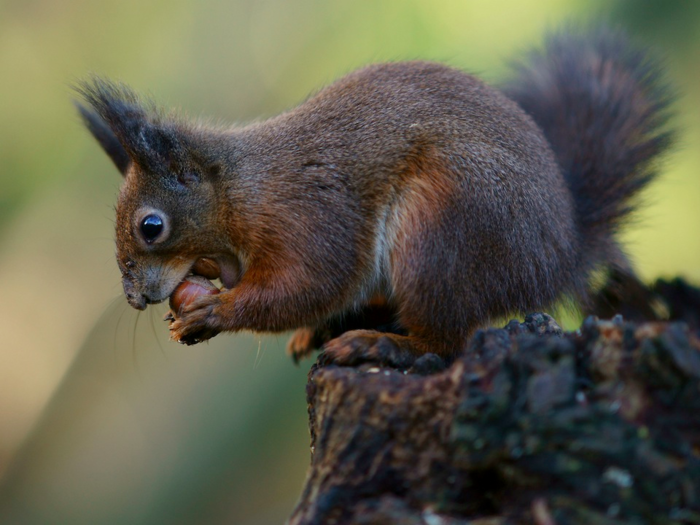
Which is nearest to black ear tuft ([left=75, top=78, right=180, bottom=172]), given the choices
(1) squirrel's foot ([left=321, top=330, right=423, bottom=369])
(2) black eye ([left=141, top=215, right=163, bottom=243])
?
(2) black eye ([left=141, top=215, right=163, bottom=243])

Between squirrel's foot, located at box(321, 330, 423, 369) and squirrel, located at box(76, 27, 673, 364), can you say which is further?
squirrel, located at box(76, 27, 673, 364)

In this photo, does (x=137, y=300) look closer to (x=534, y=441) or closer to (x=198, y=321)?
(x=198, y=321)

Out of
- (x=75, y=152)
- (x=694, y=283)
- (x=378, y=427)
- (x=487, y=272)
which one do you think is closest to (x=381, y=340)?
(x=487, y=272)

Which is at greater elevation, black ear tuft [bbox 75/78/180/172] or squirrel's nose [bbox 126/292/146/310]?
black ear tuft [bbox 75/78/180/172]

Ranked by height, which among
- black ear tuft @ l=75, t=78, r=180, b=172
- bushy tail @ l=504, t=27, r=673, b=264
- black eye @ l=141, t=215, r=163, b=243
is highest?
bushy tail @ l=504, t=27, r=673, b=264

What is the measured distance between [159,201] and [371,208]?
0.75m

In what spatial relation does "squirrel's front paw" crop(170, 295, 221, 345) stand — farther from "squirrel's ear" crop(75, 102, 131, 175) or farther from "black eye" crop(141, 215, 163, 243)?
"squirrel's ear" crop(75, 102, 131, 175)

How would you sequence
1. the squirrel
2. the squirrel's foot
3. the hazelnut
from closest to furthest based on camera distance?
the squirrel's foot, the squirrel, the hazelnut

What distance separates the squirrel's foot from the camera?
6.51ft

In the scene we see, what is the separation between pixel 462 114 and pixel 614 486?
1456mm

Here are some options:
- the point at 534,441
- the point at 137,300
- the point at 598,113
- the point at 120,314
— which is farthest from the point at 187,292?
the point at 120,314

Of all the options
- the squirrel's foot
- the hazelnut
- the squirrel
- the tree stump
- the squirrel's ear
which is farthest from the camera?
the squirrel's ear

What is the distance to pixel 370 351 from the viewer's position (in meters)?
2.00

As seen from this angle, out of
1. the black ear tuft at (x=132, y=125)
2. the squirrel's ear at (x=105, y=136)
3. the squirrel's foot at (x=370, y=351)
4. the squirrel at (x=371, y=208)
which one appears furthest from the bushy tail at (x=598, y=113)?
the squirrel's ear at (x=105, y=136)
